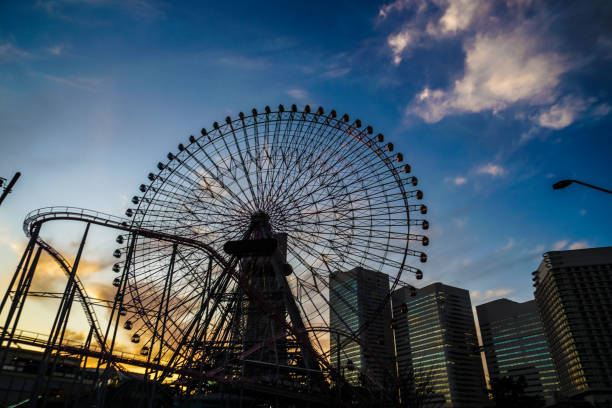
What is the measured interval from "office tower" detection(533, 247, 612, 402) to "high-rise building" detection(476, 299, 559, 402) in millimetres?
31014

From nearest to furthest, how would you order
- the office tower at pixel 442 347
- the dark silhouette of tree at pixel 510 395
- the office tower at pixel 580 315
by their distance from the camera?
the dark silhouette of tree at pixel 510 395, the office tower at pixel 580 315, the office tower at pixel 442 347

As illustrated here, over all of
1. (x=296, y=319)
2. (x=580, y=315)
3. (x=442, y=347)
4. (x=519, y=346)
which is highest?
(x=519, y=346)

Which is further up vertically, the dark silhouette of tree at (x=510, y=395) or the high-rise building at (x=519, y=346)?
the high-rise building at (x=519, y=346)

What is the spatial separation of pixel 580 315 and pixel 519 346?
197ft

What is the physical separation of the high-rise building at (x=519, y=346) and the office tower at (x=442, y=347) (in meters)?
→ 8.08

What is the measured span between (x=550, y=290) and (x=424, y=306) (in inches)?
2507

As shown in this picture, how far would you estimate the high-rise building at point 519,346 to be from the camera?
166 m

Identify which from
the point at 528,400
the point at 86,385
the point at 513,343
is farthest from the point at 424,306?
the point at 86,385

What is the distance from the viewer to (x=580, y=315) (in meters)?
127

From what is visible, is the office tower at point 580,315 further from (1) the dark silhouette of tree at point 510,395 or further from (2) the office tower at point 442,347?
(1) the dark silhouette of tree at point 510,395

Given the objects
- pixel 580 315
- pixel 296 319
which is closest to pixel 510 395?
pixel 296 319

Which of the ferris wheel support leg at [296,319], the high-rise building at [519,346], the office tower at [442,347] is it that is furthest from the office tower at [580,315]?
the ferris wheel support leg at [296,319]

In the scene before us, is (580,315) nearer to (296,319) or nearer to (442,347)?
(442,347)

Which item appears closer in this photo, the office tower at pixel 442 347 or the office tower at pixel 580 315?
the office tower at pixel 580 315
